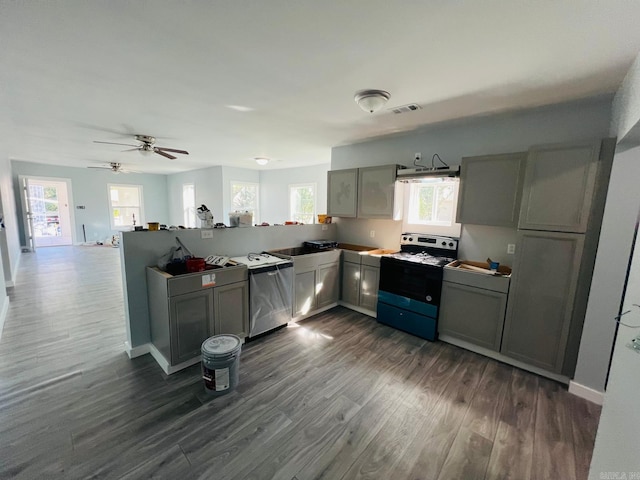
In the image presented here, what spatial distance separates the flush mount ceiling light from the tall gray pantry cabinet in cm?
145

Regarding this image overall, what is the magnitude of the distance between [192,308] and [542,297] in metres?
3.27

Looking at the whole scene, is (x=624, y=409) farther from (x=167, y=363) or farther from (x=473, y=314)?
(x=167, y=363)

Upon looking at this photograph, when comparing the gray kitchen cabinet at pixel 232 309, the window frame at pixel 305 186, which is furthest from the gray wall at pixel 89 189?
the gray kitchen cabinet at pixel 232 309

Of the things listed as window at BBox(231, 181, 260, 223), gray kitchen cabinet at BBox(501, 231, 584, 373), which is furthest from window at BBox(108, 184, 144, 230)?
gray kitchen cabinet at BBox(501, 231, 584, 373)

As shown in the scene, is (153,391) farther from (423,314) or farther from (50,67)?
(423,314)

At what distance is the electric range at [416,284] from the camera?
3025 millimetres

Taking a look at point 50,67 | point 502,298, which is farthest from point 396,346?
point 50,67

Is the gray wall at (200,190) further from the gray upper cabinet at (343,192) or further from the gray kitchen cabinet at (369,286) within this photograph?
the gray kitchen cabinet at (369,286)

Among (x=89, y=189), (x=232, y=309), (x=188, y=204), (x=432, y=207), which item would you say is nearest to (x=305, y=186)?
(x=432, y=207)

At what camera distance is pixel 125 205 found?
8859 mm

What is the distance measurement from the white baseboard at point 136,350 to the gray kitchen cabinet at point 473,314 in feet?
10.7

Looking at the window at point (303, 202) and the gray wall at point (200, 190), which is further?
the gray wall at point (200, 190)

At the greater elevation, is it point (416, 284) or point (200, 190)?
point (200, 190)

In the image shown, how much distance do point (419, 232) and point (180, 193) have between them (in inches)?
324
